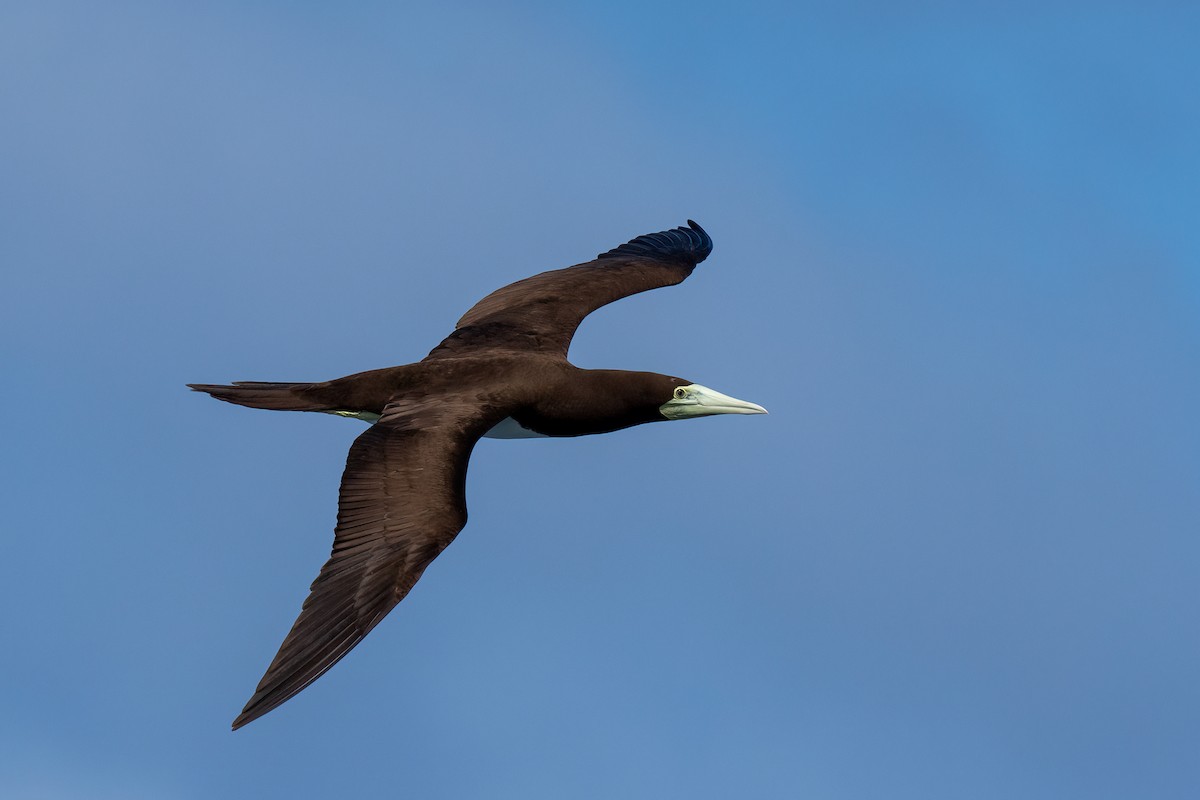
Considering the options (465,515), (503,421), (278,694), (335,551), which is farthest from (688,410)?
(278,694)

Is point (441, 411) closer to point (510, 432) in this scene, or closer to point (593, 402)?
point (510, 432)

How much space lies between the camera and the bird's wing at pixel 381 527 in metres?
11.5

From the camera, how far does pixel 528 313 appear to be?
15.8 metres

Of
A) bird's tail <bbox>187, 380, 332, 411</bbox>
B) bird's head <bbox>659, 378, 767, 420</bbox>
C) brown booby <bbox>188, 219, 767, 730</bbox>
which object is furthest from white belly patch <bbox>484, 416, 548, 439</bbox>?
bird's tail <bbox>187, 380, 332, 411</bbox>

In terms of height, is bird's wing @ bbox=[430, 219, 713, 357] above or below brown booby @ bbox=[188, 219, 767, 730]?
above

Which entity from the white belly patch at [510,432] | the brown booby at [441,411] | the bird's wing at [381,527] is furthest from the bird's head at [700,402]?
the bird's wing at [381,527]

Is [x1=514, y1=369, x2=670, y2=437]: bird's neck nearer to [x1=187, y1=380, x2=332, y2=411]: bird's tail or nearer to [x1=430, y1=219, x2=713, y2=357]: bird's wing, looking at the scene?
[x1=430, y1=219, x2=713, y2=357]: bird's wing

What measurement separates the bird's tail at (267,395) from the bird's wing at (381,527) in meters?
1.11

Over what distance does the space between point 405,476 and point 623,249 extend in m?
6.04

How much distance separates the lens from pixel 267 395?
47.6 ft

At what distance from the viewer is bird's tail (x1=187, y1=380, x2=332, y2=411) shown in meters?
14.3

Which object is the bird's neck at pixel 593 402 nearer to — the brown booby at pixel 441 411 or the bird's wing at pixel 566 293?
the brown booby at pixel 441 411

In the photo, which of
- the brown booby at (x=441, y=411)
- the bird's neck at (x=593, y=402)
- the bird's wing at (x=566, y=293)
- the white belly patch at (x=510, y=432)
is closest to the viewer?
the brown booby at (x=441, y=411)

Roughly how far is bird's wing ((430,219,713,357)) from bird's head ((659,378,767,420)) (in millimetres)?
1252
